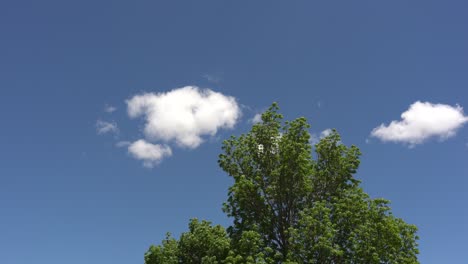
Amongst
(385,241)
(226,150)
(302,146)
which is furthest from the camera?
(226,150)

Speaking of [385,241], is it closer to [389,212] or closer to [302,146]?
[389,212]

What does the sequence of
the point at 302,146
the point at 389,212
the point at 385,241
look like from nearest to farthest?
the point at 385,241 → the point at 389,212 → the point at 302,146

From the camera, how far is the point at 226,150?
3316 centimetres

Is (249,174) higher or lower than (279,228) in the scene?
higher

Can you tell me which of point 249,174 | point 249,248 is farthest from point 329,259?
point 249,174

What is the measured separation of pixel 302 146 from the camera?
3005cm

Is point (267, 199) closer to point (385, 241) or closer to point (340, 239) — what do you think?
point (340, 239)

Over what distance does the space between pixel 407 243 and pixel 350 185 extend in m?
5.96

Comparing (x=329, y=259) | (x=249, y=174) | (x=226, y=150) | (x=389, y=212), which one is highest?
(x=226, y=150)

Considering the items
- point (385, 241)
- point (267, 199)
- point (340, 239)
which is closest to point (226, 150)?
point (267, 199)

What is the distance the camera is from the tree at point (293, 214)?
1009 inches

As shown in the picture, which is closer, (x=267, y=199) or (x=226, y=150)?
A: (x=267, y=199)

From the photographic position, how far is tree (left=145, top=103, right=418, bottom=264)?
84.1 ft

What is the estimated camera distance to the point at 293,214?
3014 cm
